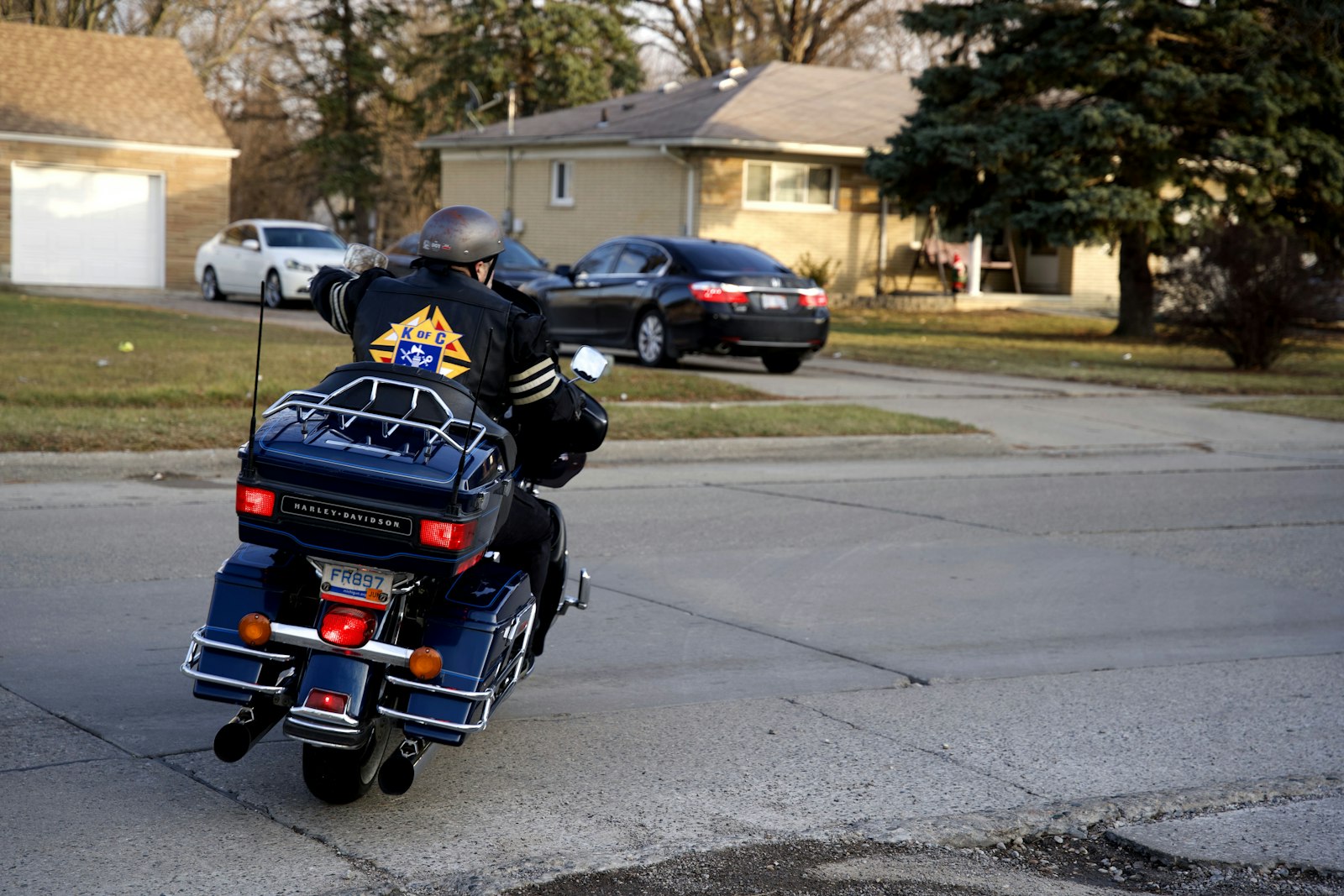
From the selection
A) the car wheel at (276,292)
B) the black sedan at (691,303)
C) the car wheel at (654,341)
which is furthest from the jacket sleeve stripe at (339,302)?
the car wheel at (276,292)

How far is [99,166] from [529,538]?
30.0 meters

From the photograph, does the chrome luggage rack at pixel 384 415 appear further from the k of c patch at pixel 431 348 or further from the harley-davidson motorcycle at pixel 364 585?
the k of c patch at pixel 431 348

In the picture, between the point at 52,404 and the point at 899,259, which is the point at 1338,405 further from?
the point at 899,259

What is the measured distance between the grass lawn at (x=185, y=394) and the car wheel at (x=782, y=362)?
223 centimetres

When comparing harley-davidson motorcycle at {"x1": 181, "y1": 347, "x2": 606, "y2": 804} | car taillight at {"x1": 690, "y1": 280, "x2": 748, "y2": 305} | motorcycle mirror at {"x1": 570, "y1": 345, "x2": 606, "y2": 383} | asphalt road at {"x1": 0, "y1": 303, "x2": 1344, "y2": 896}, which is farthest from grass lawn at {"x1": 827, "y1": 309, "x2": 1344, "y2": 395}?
harley-davidson motorcycle at {"x1": 181, "y1": 347, "x2": 606, "y2": 804}

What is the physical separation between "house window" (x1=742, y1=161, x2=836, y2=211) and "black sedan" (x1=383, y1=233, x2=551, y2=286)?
781 cm

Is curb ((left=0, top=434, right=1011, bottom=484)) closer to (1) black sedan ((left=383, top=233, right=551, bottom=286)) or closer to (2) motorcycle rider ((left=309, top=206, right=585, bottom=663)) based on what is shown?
(2) motorcycle rider ((left=309, top=206, right=585, bottom=663))

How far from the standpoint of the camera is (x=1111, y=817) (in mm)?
4637

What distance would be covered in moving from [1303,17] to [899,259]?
11.5 metres

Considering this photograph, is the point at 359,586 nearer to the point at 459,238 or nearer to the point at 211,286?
the point at 459,238

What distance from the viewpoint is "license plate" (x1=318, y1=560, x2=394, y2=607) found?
13.4ft

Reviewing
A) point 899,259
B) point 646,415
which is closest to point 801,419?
point 646,415

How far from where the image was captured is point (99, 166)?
31703 mm

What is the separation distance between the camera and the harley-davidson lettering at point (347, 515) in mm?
3957
